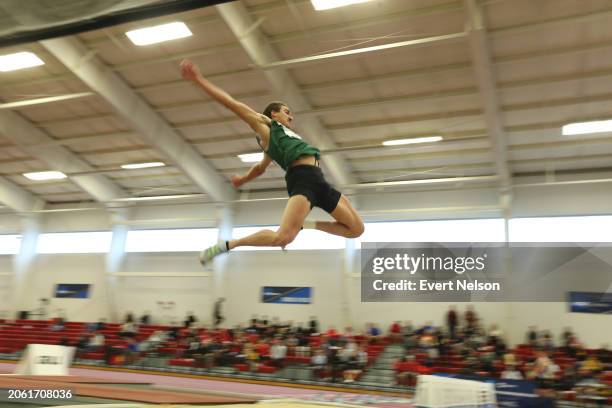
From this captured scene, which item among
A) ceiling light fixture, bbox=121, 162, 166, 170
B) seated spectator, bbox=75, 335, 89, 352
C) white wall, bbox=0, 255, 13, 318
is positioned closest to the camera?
seated spectator, bbox=75, 335, 89, 352

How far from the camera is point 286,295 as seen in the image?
18484mm

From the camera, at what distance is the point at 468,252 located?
1591 cm

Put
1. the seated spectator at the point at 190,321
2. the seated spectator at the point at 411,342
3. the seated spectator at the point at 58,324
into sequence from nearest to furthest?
the seated spectator at the point at 411,342 → the seated spectator at the point at 190,321 → the seated spectator at the point at 58,324

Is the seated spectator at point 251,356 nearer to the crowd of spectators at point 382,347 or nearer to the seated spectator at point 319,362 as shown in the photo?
the crowd of spectators at point 382,347

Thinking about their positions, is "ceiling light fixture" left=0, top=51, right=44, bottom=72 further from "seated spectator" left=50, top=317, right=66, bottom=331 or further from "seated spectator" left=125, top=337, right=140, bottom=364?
"seated spectator" left=50, top=317, right=66, bottom=331

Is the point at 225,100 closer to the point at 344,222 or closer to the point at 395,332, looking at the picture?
the point at 344,222

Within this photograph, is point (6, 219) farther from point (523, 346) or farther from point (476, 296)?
point (523, 346)

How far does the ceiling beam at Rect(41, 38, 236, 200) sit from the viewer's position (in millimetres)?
12852

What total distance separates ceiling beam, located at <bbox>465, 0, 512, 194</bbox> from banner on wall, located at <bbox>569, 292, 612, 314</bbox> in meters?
3.81

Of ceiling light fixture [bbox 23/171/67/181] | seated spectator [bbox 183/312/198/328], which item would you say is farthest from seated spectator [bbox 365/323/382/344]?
ceiling light fixture [bbox 23/171/67/181]

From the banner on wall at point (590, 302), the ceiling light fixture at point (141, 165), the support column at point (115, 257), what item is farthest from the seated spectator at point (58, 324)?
the banner on wall at point (590, 302)

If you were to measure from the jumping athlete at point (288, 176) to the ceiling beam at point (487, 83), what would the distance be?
7884 millimetres

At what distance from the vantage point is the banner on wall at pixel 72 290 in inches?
854

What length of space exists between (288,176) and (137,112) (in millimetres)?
12731
